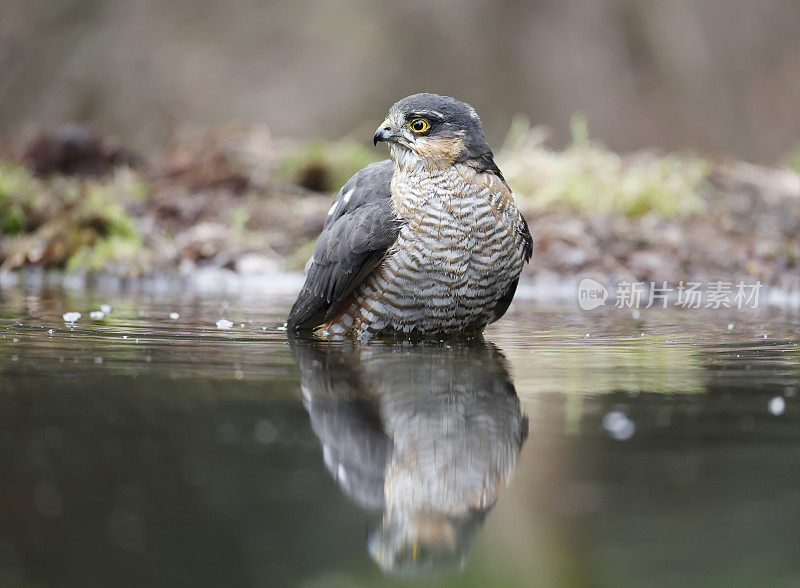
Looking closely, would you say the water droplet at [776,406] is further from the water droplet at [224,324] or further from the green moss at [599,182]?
the green moss at [599,182]

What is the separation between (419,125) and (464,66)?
11.2 metres

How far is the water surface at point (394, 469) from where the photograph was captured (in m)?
1.70

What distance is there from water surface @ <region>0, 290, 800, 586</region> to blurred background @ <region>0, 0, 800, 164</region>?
37.8 feet

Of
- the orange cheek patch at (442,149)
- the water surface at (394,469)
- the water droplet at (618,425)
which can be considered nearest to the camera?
the water surface at (394,469)

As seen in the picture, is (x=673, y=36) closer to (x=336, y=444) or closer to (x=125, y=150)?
(x=125, y=150)

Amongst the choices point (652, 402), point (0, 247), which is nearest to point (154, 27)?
point (0, 247)

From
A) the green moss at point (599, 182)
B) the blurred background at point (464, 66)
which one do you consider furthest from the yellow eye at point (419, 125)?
the blurred background at point (464, 66)

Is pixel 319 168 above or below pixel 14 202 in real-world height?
above

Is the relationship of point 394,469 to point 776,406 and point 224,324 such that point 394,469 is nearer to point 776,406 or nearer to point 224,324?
point 776,406

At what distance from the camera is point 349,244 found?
4.19 metres

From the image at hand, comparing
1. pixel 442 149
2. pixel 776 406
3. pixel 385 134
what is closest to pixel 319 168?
pixel 385 134

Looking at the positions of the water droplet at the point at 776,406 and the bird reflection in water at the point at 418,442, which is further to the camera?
the water droplet at the point at 776,406

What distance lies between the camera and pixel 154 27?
1470 centimetres

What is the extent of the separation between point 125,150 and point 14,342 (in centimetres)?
760
